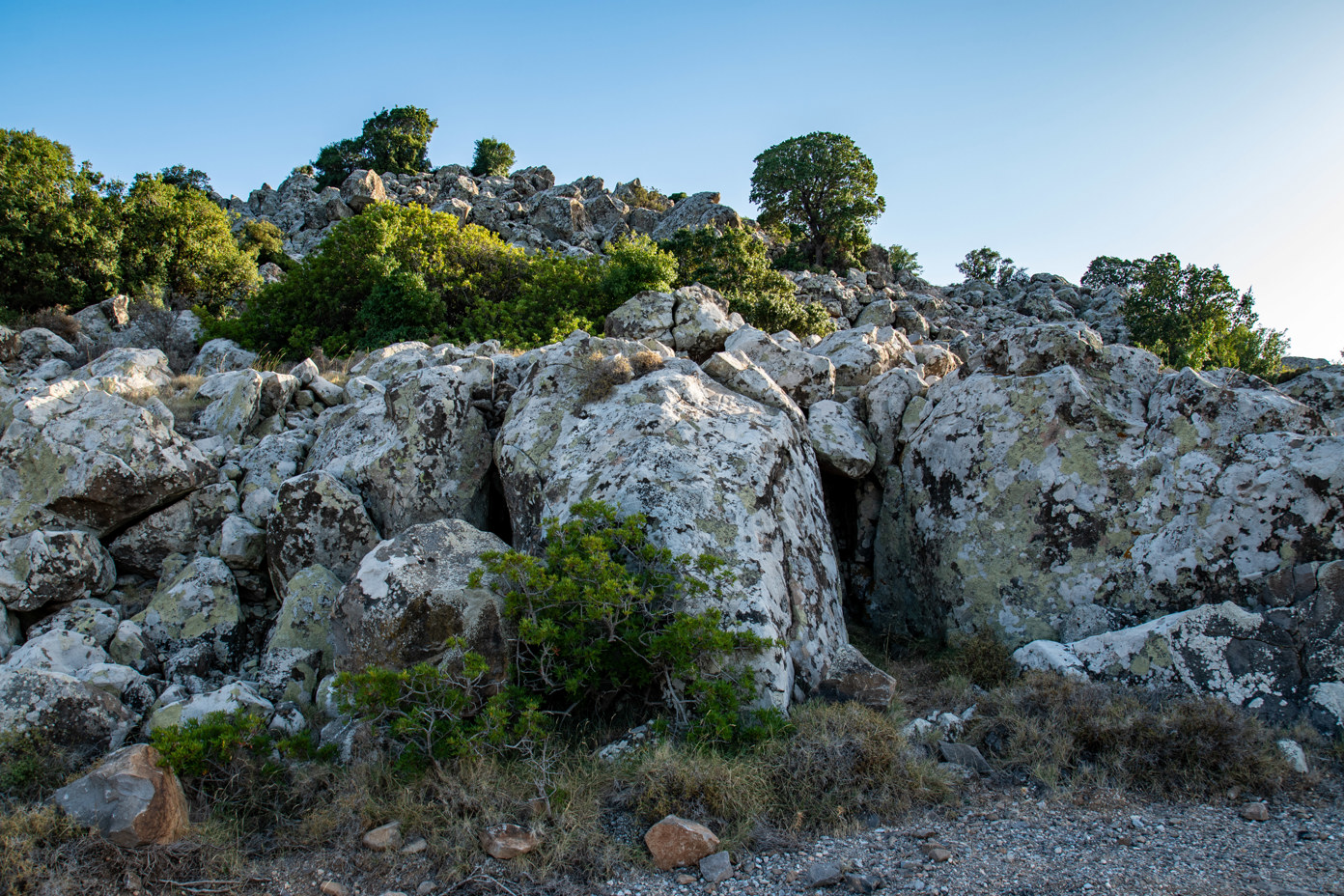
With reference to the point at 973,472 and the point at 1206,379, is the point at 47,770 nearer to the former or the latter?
the point at 973,472

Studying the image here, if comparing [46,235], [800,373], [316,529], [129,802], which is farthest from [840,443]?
[46,235]

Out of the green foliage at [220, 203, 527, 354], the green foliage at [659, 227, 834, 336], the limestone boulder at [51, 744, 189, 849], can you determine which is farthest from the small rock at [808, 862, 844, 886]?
the green foliage at [659, 227, 834, 336]

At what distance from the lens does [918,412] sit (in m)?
9.14

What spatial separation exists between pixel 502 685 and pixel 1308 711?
579cm

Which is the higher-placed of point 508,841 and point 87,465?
point 87,465

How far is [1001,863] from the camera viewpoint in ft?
12.4

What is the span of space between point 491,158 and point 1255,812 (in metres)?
52.7

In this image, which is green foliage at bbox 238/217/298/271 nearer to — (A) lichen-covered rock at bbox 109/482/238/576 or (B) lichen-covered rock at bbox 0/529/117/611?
(A) lichen-covered rock at bbox 109/482/238/576

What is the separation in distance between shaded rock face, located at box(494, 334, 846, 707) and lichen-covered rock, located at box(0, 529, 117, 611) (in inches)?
157

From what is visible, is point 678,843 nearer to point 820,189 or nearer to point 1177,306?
point 1177,306

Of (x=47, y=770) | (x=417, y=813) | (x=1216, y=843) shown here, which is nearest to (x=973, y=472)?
(x=1216, y=843)

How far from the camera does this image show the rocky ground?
11.7ft

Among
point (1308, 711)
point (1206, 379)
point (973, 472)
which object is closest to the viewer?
point (1308, 711)

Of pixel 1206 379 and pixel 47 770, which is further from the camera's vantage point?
pixel 1206 379
